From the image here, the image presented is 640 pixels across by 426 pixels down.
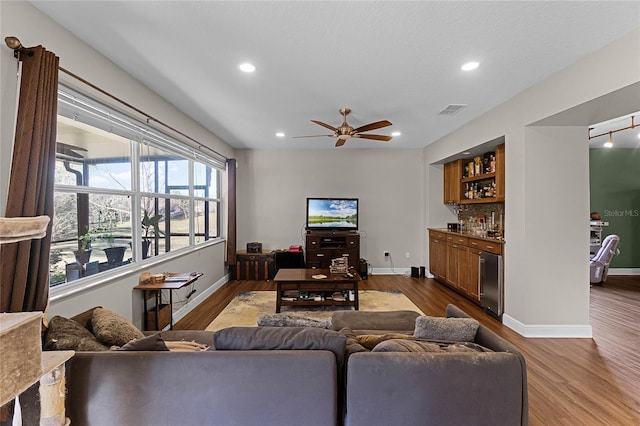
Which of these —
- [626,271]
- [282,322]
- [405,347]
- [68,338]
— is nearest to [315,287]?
[282,322]

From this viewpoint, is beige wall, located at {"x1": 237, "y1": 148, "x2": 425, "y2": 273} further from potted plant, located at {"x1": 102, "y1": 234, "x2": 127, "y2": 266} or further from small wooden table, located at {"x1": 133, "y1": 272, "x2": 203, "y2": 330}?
potted plant, located at {"x1": 102, "y1": 234, "x2": 127, "y2": 266}

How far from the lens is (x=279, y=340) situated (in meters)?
1.50

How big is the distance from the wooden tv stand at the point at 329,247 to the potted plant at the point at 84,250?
3.64m

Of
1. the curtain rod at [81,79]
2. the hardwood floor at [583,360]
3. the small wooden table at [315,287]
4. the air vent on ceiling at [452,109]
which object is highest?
the air vent on ceiling at [452,109]

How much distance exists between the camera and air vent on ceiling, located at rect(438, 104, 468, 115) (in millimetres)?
3610

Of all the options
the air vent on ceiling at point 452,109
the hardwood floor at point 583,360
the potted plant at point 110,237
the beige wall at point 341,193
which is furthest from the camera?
the beige wall at point 341,193

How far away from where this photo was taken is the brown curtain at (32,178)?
1.57 m

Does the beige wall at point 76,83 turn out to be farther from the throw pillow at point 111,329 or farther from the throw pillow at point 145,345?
the throw pillow at point 145,345

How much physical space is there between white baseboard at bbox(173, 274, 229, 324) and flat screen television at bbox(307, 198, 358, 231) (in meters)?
2.04

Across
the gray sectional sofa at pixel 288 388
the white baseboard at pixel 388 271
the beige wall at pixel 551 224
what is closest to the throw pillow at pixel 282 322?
the gray sectional sofa at pixel 288 388

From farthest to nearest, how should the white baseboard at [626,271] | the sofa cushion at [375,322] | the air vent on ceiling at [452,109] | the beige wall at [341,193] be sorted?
the beige wall at [341,193] < the white baseboard at [626,271] < the air vent on ceiling at [452,109] < the sofa cushion at [375,322]

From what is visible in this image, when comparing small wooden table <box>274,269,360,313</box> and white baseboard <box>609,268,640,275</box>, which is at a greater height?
small wooden table <box>274,269,360,313</box>

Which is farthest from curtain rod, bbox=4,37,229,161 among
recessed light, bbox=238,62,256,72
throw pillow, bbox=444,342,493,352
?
throw pillow, bbox=444,342,493,352

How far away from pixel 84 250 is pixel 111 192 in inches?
22.6
